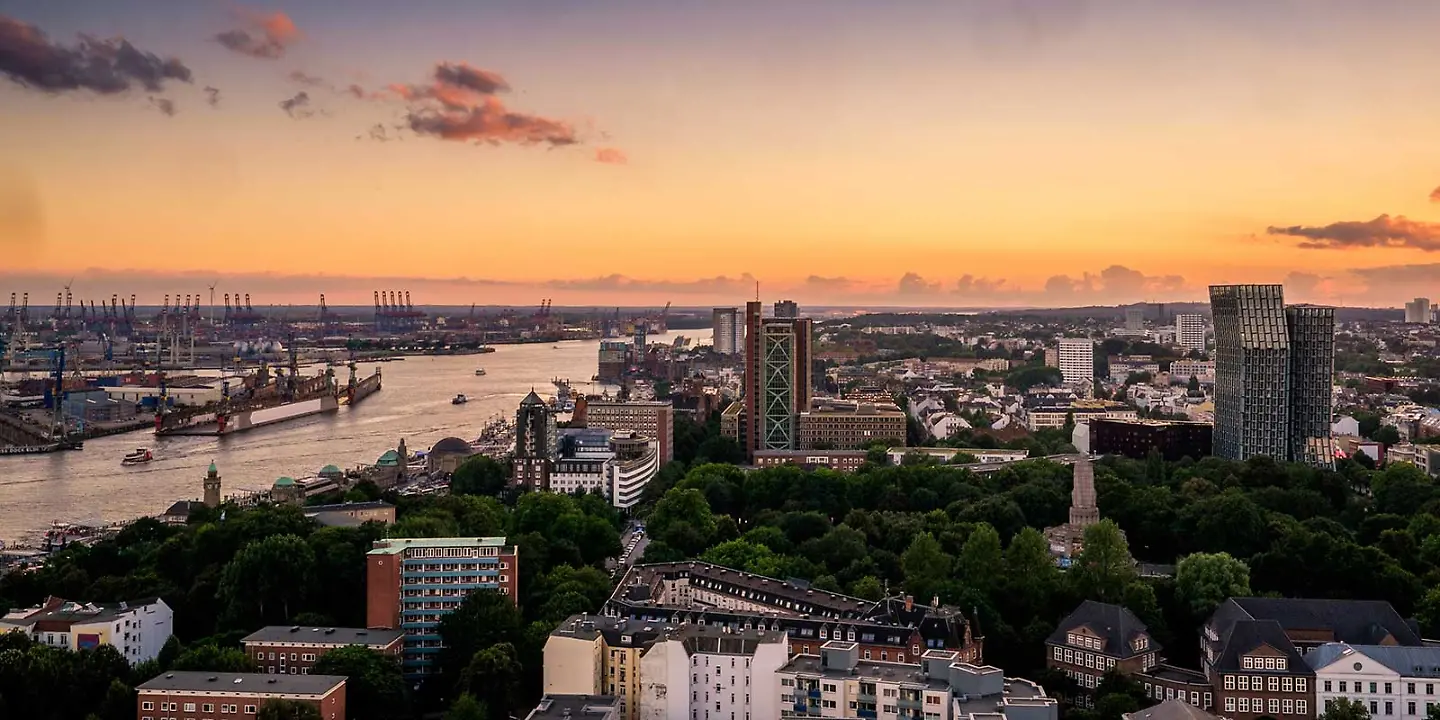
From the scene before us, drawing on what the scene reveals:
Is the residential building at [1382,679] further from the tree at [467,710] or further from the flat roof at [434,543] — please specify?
the flat roof at [434,543]

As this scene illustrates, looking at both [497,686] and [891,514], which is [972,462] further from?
[497,686]

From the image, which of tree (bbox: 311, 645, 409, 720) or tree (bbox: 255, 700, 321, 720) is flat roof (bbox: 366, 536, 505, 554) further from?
tree (bbox: 255, 700, 321, 720)

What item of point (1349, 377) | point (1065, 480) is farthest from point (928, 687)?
point (1349, 377)

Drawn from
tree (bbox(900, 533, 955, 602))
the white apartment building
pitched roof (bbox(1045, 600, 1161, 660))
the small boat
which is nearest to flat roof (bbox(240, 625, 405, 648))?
tree (bbox(900, 533, 955, 602))

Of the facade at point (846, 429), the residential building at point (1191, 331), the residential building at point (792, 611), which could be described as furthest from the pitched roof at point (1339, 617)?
the residential building at point (1191, 331)

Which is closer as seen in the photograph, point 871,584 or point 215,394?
point 871,584

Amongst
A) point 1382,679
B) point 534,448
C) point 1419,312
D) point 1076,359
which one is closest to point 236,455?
point 534,448
